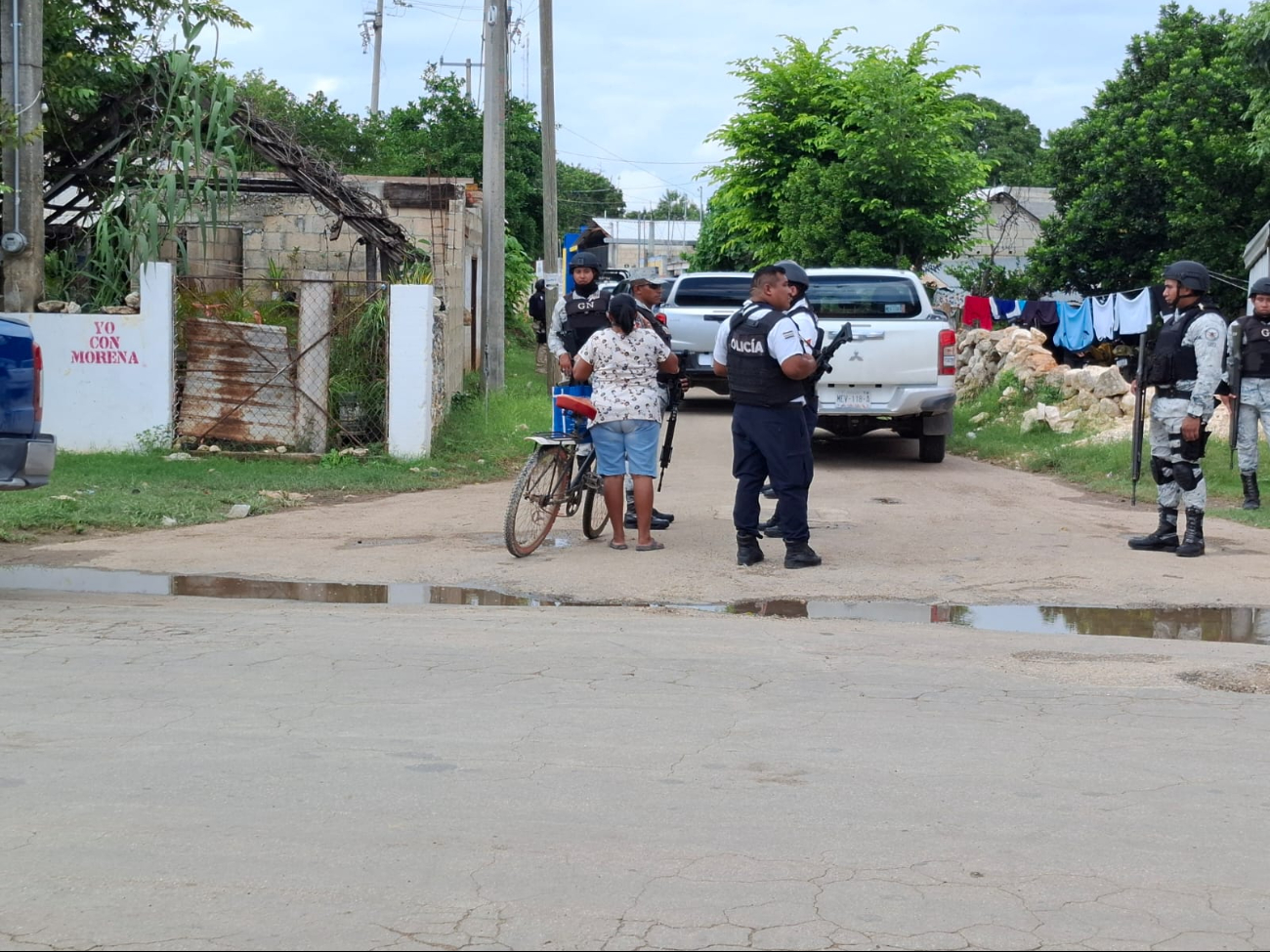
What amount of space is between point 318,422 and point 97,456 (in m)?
2.05

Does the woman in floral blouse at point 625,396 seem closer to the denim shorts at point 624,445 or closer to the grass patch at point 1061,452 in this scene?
the denim shorts at point 624,445

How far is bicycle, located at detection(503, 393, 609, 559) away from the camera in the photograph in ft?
29.5

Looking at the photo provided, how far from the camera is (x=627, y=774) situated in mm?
4738

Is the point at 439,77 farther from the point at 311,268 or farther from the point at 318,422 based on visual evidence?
the point at 318,422

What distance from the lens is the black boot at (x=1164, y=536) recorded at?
9430mm

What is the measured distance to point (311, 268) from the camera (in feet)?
64.8

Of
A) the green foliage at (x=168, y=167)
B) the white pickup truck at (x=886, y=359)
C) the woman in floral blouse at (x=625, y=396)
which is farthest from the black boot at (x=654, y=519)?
the green foliage at (x=168, y=167)

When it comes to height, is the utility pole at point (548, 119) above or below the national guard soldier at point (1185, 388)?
above

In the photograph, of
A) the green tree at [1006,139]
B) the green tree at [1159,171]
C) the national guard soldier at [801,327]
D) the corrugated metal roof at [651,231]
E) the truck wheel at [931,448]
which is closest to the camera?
the national guard soldier at [801,327]

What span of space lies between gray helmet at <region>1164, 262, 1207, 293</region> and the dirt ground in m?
1.79

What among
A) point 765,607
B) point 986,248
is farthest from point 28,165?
point 986,248

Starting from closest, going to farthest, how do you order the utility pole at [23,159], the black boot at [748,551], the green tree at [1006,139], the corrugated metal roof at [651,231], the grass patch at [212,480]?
the black boot at [748,551], the grass patch at [212,480], the utility pole at [23,159], the green tree at [1006,139], the corrugated metal roof at [651,231]

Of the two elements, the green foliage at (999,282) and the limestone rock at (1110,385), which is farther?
the green foliage at (999,282)

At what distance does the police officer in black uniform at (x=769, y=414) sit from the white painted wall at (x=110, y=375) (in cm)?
684
